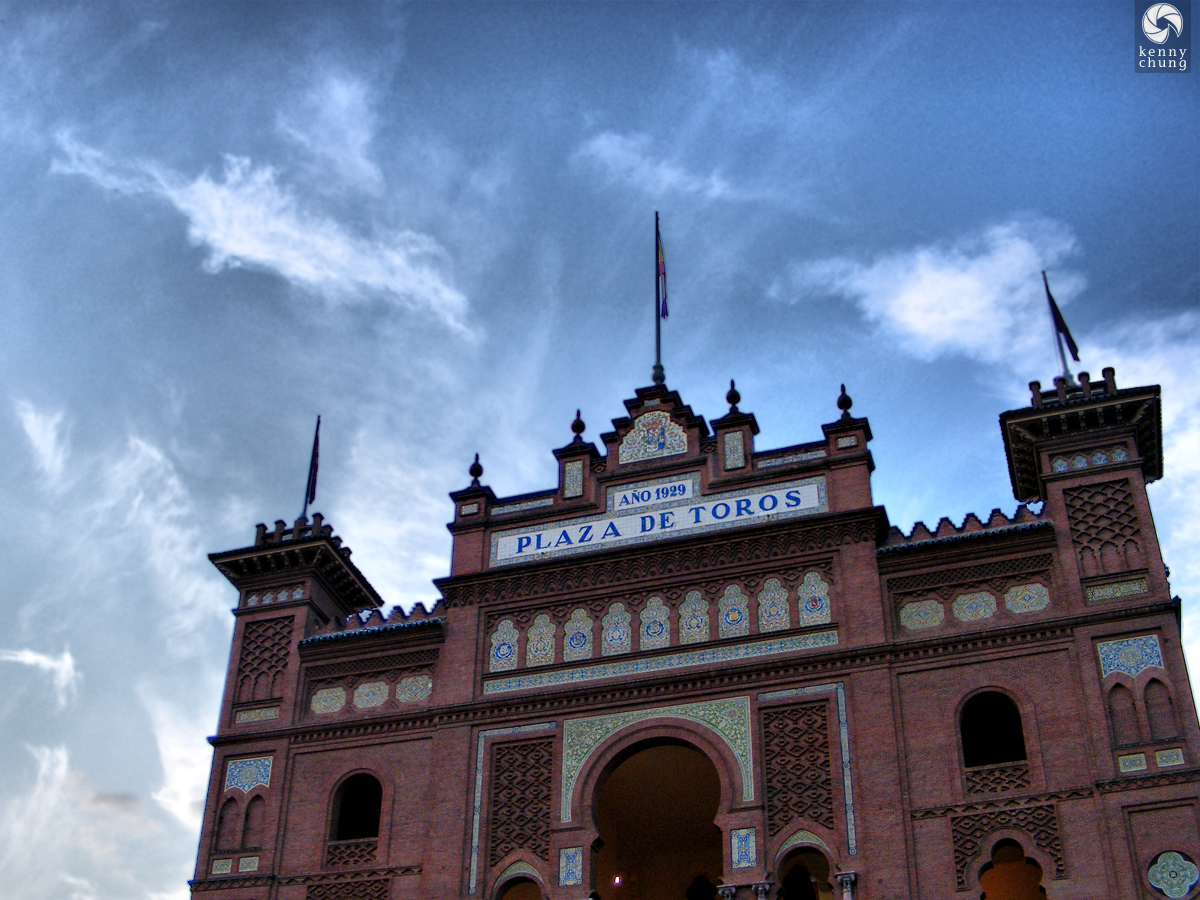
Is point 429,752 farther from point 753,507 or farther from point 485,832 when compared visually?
point 753,507

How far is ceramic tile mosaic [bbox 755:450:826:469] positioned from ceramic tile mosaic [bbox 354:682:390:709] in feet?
29.1

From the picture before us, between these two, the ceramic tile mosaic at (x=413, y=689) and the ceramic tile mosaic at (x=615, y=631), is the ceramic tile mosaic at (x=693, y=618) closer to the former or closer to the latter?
the ceramic tile mosaic at (x=615, y=631)

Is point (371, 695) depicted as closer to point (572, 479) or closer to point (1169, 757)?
point (572, 479)

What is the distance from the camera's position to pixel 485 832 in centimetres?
2580

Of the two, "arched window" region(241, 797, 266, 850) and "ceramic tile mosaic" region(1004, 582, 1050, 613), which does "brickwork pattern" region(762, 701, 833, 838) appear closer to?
"ceramic tile mosaic" region(1004, 582, 1050, 613)

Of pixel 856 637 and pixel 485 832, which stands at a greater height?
pixel 856 637

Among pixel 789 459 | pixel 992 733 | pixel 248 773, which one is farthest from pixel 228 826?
pixel 992 733

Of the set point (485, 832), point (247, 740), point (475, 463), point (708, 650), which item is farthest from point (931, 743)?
point (247, 740)

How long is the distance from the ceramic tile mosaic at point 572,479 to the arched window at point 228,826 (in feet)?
30.1

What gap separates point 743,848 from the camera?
23.9 meters

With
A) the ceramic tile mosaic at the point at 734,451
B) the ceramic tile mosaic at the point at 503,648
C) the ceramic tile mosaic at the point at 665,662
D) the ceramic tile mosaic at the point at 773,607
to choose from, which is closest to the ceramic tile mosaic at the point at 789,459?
the ceramic tile mosaic at the point at 734,451

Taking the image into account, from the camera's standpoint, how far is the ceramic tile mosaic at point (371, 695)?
28406mm

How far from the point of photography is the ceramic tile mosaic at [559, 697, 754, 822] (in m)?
25.0

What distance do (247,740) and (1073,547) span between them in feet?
54.6
